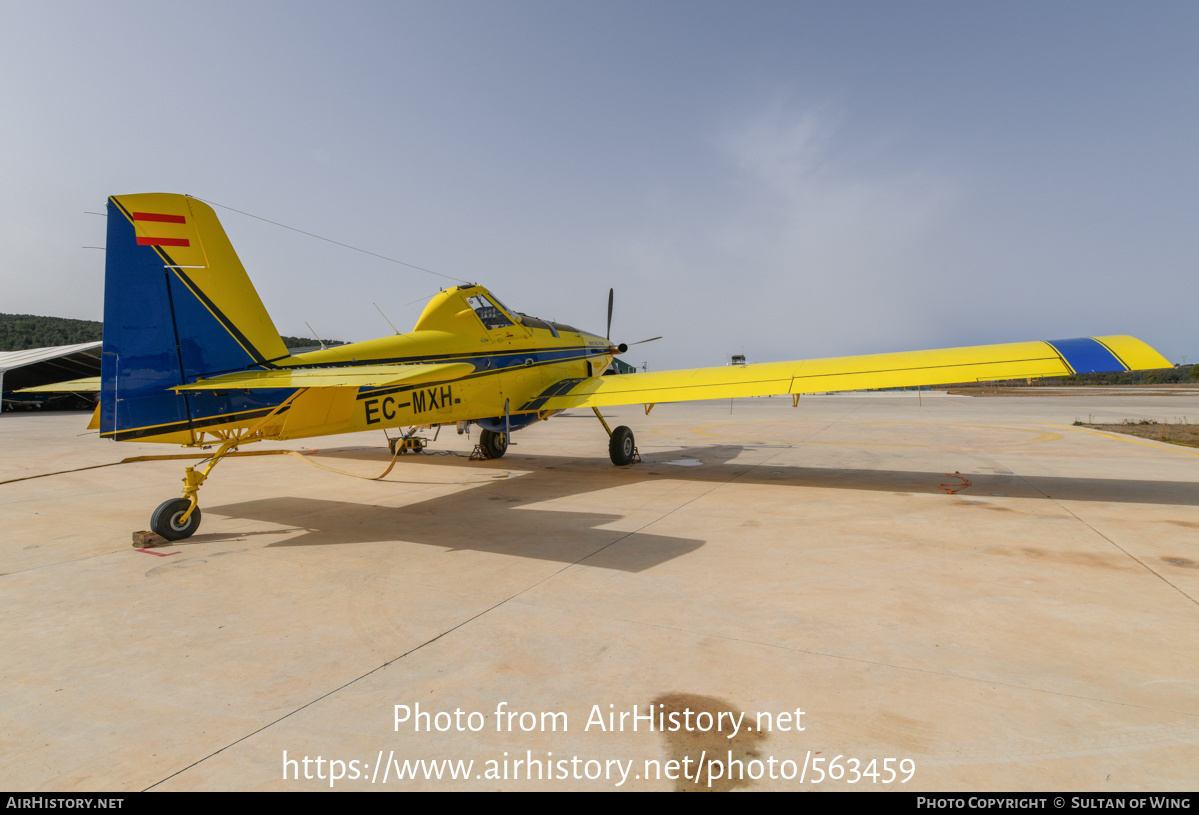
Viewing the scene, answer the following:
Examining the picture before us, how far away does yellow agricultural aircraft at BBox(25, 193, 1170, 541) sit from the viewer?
21.5 ft

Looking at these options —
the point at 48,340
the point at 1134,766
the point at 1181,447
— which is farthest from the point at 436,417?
the point at 48,340

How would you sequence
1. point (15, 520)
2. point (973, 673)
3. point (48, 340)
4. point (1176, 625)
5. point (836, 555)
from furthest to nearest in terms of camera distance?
point (48, 340), point (15, 520), point (836, 555), point (1176, 625), point (973, 673)

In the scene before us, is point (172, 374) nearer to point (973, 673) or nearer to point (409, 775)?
point (409, 775)

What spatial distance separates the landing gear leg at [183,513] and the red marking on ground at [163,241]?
2498mm

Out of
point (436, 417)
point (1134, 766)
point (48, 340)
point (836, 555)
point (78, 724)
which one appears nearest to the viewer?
point (1134, 766)

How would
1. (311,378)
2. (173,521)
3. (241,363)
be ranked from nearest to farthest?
1. (311,378)
2. (173,521)
3. (241,363)

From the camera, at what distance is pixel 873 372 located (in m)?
9.80

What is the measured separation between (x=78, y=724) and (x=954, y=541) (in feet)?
24.5

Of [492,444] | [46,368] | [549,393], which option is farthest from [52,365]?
[549,393]

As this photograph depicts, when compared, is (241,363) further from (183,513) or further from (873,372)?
(873,372)

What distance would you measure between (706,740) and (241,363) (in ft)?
23.3

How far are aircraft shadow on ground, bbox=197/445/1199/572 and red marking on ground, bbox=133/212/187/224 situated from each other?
389 cm

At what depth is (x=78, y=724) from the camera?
3041 mm

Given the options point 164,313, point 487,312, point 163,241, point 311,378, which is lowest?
point 311,378
